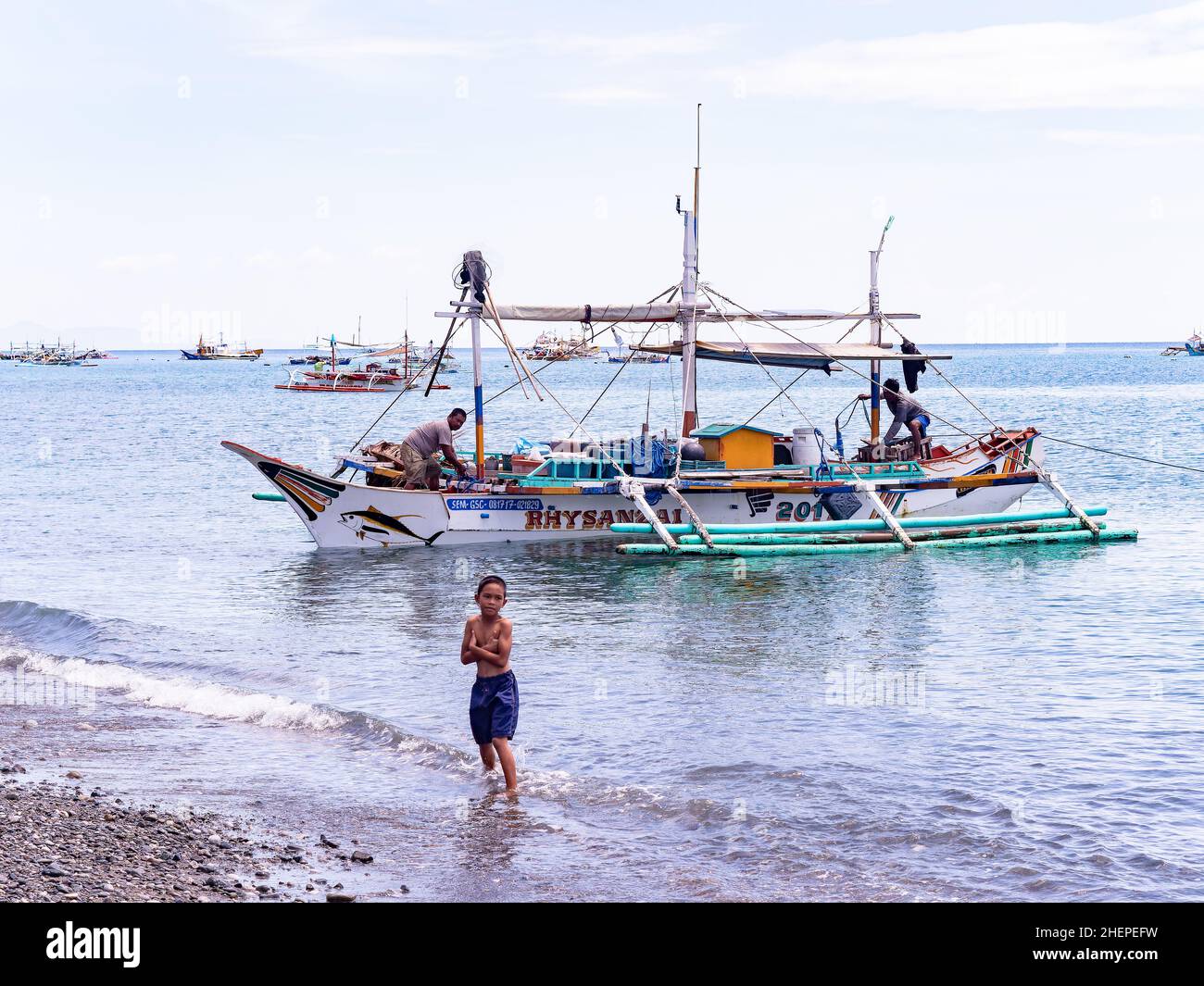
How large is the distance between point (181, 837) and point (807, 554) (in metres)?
17.5

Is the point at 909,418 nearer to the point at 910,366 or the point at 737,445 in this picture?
the point at 910,366

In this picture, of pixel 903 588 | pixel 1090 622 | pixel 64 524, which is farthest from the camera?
pixel 64 524

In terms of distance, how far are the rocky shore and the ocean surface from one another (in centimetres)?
48

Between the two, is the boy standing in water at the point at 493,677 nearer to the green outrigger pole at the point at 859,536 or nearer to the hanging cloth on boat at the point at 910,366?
the green outrigger pole at the point at 859,536

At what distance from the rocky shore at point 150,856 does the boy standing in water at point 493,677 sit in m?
1.65

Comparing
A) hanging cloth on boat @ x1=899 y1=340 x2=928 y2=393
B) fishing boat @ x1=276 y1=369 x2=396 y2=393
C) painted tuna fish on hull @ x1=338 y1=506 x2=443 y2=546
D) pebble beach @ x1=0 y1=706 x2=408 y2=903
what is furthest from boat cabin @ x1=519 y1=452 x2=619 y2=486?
fishing boat @ x1=276 y1=369 x2=396 y2=393

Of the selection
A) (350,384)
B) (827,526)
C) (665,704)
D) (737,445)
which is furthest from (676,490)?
(350,384)

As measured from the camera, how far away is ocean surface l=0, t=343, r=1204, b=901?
994 centimetres

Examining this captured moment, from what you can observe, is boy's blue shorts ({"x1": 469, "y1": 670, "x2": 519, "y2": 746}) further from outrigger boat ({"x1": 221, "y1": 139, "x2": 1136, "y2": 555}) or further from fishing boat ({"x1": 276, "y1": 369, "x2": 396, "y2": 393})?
fishing boat ({"x1": 276, "y1": 369, "x2": 396, "y2": 393})

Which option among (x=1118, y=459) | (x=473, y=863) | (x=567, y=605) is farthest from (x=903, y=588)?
(x=1118, y=459)

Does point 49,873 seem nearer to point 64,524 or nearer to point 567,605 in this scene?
point 567,605

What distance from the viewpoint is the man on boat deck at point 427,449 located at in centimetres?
2480

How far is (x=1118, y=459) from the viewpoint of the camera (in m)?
47.5

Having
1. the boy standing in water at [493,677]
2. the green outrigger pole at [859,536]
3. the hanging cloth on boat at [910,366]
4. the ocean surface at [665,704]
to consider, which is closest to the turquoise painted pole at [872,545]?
the green outrigger pole at [859,536]
